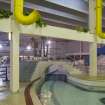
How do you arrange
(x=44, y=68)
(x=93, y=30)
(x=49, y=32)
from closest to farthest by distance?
(x=49, y=32), (x=44, y=68), (x=93, y=30)

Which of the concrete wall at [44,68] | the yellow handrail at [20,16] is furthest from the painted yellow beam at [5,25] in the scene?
the concrete wall at [44,68]

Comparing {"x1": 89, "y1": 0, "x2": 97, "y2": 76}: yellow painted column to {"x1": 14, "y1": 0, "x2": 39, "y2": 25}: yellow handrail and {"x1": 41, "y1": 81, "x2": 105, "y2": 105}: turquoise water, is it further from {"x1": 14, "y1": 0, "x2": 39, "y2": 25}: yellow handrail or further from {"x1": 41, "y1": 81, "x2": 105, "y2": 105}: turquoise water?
{"x1": 14, "y1": 0, "x2": 39, "y2": 25}: yellow handrail

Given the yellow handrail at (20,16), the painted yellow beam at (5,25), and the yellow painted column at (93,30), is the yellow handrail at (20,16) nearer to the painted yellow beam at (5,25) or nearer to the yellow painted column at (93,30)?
the painted yellow beam at (5,25)

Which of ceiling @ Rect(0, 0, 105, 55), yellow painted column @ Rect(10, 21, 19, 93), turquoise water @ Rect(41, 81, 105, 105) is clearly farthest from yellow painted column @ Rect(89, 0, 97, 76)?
yellow painted column @ Rect(10, 21, 19, 93)

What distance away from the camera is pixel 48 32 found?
28.4 feet

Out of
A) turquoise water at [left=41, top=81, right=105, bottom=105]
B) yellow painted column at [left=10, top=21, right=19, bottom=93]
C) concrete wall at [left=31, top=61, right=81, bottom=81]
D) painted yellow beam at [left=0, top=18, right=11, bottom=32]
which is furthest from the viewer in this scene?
concrete wall at [left=31, top=61, right=81, bottom=81]

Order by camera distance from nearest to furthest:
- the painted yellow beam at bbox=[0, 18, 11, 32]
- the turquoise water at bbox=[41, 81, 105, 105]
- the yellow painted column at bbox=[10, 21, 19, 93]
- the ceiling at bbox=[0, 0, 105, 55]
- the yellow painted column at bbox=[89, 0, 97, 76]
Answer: the turquoise water at bbox=[41, 81, 105, 105]
the painted yellow beam at bbox=[0, 18, 11, 32]
the yellow painted column at bbox=[10, 21, 19, 93]
the ceiling at bbox=[0, 0, 105, 55]
the yellow painted column at bbox=[89, 0, 97, 76]

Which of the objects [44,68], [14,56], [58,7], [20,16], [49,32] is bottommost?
[44,68]

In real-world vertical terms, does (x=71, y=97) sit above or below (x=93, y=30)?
below

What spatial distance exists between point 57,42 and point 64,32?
1212 cm

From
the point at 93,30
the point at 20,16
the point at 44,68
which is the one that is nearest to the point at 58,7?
the point at 93,30

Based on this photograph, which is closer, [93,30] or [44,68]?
[44,68]

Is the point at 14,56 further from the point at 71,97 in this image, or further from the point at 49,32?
the point at 71,97

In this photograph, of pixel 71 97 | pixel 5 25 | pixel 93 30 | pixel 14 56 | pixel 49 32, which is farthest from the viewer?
pixel 93 30
